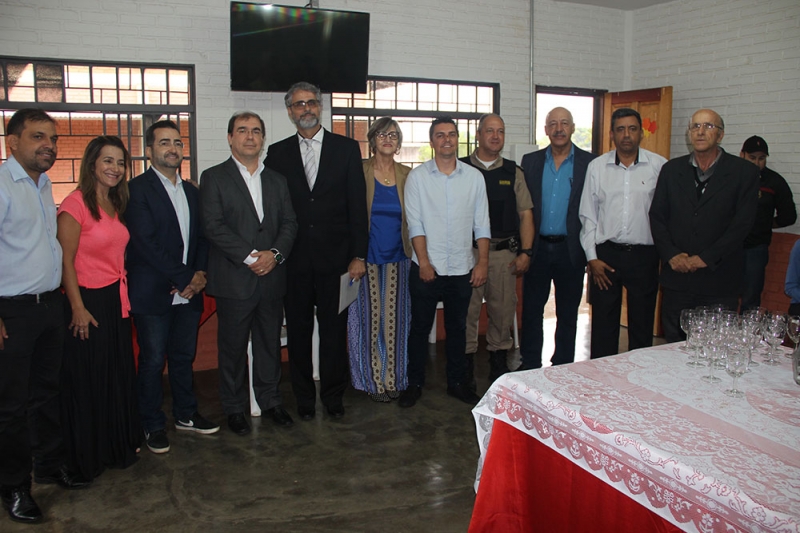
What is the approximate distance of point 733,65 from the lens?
578cm

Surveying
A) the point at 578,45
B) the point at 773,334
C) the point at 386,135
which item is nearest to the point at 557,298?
the point at 386,135

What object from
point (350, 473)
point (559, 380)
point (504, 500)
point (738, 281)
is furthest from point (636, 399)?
point (738, 281)

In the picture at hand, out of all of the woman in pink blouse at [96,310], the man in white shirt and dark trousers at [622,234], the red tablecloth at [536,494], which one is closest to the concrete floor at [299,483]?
the woman in pink blouse at [96,310]

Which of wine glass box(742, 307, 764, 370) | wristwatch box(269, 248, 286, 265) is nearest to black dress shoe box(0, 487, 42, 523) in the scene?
wristwatch box(269, 248, 286, 265)

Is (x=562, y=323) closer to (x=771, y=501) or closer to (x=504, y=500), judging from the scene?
(x=504, y=500)

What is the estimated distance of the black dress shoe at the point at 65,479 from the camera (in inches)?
118

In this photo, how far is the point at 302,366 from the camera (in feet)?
12.6

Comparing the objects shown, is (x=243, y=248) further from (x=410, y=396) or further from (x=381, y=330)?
(x=410, y=396)

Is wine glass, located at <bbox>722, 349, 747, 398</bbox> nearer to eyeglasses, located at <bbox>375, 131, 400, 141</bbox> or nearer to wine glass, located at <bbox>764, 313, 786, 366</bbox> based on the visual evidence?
wine glass, located at <bbox>764, 313, 786, 366</bbox>

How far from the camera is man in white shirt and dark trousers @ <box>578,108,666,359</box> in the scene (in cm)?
371

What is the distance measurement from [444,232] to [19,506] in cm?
257

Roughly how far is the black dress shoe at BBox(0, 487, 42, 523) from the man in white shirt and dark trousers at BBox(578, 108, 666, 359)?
3129 mm

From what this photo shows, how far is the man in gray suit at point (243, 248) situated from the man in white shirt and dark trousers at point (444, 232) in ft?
2.61

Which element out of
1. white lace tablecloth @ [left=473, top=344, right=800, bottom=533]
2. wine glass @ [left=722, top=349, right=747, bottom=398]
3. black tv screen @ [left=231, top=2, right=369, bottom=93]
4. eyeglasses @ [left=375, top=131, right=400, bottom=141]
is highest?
black tv screen @ [left=231, top=2, right=369, bottom=93]
